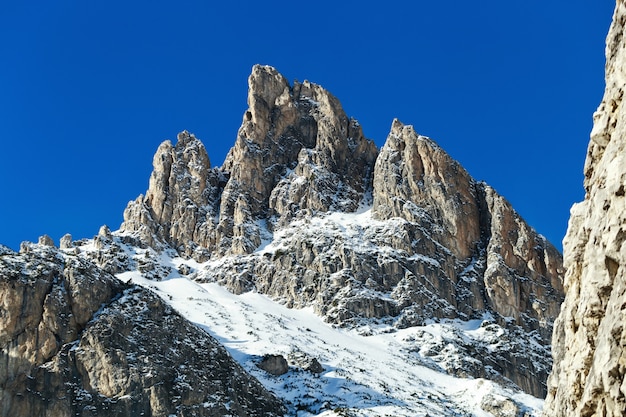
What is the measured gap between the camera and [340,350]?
4016 inches

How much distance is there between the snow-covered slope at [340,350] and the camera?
265 ft

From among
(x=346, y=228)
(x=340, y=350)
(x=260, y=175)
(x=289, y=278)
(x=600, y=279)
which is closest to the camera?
(x=600, y=279)

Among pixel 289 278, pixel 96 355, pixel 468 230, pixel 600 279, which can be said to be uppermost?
pixel 468 230

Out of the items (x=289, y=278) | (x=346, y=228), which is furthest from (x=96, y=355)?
(x=346, y=228)

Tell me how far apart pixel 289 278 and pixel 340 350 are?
112 ft

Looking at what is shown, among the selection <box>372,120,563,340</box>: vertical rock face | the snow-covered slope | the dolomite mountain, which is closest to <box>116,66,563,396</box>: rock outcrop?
<box>372,120,563,340</box>: vertical rock face

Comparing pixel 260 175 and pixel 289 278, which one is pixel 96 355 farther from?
pixel 260 175

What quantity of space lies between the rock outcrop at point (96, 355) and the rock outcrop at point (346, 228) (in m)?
49.4

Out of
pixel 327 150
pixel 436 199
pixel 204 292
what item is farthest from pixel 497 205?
pixel 204 292

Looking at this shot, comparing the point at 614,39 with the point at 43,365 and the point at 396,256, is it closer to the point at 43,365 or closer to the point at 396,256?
the point at 43,365

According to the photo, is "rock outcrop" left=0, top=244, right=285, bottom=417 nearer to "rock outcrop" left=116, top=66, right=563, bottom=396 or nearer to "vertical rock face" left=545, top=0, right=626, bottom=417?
"rock outcrop" left=116, top=66, right=563, bottom=396

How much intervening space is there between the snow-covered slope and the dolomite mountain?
1.47 feet

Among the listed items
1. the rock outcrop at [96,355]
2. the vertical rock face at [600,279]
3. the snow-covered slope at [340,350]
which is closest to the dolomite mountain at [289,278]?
the rock outcrop at [96,355]

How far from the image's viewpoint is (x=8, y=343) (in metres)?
69.2
